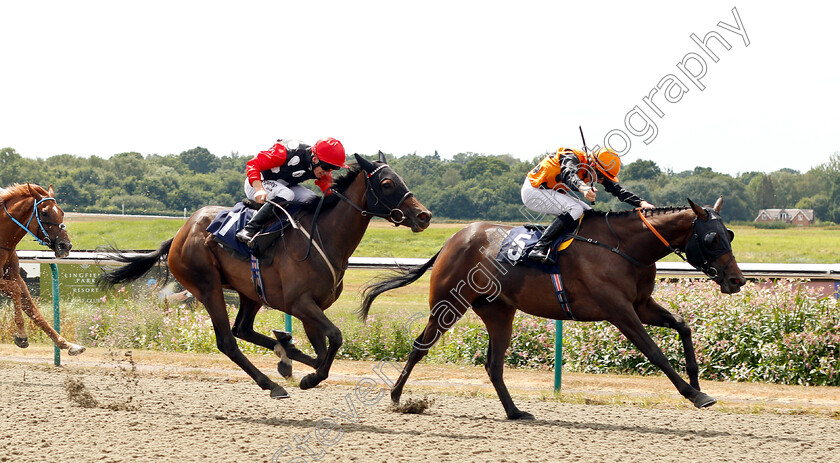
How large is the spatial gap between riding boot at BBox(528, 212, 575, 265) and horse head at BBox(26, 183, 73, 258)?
16.1 feet

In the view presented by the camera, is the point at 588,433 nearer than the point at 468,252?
Yes

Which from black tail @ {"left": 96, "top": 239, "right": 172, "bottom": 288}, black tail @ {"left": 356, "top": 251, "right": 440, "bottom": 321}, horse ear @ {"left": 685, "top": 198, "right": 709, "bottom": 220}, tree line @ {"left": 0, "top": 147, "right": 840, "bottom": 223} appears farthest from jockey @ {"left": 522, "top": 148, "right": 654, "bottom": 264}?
tree line @ {"left": 0, "top": 147, "right": 840, "bottom": 223}

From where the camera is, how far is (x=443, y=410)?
6.56m

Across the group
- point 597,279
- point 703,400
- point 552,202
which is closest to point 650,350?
point 703,400

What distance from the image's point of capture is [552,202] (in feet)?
21.6

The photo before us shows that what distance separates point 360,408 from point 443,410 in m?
0.65

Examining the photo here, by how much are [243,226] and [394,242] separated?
93.6 feet

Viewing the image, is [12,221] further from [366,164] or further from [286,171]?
[366,164]

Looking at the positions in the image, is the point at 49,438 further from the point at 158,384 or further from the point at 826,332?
the point at 826,332

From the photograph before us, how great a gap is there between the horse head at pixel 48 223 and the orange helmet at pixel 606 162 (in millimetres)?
5335

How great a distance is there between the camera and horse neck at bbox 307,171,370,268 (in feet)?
20.3

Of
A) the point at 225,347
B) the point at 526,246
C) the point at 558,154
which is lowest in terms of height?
the point at 225,347

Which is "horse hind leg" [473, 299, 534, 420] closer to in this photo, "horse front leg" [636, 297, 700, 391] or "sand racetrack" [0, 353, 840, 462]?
"sand racetrack" [0, 353, 840, 462]

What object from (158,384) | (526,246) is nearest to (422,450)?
(526,246)
